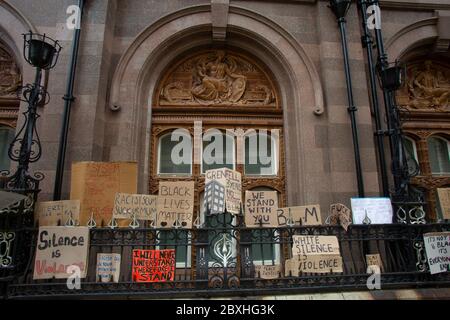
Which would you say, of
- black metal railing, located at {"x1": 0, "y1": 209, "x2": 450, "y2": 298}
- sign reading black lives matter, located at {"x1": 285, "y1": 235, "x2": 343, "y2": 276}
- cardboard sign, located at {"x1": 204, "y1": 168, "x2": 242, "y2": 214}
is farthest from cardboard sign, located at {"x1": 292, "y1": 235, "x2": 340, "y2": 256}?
cardboard sign, located at {"x1": 204, "y1": 168, "x2": 242, "y2": 214}

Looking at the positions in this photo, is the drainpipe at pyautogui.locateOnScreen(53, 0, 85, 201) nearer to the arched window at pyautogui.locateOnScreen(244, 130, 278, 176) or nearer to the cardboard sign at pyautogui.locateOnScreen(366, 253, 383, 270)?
the arched window at pyautogui.locateOnScreen(244, 130, 278, 176)

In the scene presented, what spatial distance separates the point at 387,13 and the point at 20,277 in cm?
1065

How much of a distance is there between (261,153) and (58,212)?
485cm

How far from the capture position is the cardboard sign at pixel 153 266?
5.46 metres

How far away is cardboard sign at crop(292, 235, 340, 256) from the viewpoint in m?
5.77

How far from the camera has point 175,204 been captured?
6.20 m

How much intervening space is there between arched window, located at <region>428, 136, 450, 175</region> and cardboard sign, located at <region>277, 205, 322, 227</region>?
15.9 feet

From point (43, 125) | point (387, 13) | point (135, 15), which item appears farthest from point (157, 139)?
point (387, 13)

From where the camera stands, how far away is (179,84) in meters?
8.95

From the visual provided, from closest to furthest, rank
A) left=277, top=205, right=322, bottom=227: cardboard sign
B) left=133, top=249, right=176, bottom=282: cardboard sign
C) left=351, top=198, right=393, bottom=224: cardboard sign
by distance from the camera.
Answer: left=133, top=249, right=176, bottom=282: cardboard sign < left=277, top=205, right=322, bottom=227: cardboard sign < left=351, top=198, right=393, bottom=224: cardboard sign

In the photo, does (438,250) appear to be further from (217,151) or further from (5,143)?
(5,143)

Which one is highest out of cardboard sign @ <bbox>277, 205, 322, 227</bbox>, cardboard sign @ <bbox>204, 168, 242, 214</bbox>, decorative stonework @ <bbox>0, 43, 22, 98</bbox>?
decorative stonework @ <bbox>0, 43, 22, 98</bbox>

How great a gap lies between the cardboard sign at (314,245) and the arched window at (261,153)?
282 centimetres

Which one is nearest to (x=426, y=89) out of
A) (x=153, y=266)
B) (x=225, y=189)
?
(x=225, y=189)
